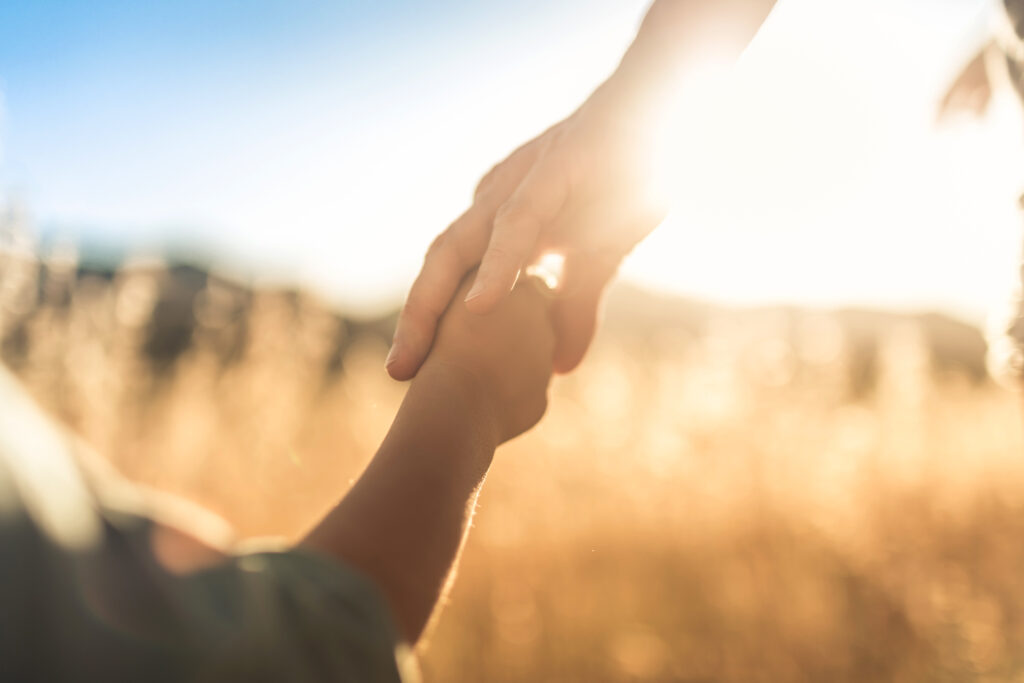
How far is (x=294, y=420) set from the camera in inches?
126

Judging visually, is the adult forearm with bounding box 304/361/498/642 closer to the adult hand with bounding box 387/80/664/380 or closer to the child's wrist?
the child's wrist

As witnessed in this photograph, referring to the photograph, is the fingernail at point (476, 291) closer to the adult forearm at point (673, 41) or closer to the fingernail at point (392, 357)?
the fingernail at point (392, 357)

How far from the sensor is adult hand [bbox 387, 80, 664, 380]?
99 centimetres

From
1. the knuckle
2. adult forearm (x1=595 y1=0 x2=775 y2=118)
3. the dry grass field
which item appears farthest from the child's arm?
the dry grass field

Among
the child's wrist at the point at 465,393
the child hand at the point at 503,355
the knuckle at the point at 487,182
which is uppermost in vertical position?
the knuckle at the point at 487,182

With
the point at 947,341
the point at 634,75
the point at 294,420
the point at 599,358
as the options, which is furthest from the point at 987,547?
the point at 947,341

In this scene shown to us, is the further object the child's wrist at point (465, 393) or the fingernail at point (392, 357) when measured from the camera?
the fingernail at point (392, 357)

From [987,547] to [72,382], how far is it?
392cm

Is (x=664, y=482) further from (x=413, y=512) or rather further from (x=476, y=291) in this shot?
(x=413, y=512)

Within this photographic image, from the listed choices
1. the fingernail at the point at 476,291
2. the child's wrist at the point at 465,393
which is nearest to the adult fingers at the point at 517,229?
the fingernail at the point at 476,291

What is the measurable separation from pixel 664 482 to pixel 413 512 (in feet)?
7.42

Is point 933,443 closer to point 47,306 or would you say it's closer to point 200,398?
point 200,398

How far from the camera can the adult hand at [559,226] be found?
986 millimetres

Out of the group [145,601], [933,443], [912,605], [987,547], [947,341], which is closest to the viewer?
[145,601]
